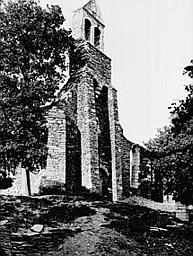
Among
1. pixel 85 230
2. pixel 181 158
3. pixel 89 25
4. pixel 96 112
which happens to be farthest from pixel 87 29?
pixel 85 230

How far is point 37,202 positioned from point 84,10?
15.1m

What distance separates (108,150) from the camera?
77.4 ft

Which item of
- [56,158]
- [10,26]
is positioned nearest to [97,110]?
[56,158]

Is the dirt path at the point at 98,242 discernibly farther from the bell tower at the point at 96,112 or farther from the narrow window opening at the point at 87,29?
the narrow window opening at the point at 87,29

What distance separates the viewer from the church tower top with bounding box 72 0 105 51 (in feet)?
79.7

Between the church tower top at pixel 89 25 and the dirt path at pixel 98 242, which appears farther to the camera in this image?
the church tower top at pixel 89 25

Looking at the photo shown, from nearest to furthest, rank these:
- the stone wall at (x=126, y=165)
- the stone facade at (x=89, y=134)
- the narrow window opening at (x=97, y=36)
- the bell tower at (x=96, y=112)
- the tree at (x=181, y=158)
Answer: the tree at (x=181, y=158)
the stone facade at (x=89, y=134)
the bell tower at (x=96, y=112)
the stone wall at (x=126, y=165)
the narrow window opening at (x=97, y=36)

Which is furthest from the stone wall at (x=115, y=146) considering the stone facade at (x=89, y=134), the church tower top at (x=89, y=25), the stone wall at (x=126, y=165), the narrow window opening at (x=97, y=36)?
the church tower top at (x=89, y=25)

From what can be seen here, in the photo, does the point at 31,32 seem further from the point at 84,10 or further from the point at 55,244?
the point at 55,244

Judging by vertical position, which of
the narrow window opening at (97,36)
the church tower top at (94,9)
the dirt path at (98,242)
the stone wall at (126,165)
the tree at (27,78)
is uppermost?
the church tower top at (94,9)

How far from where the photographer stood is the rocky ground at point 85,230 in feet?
29.6

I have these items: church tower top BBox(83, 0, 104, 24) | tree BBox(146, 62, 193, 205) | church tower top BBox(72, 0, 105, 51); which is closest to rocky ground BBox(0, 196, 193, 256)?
tree BBox(146, 62, 193, 205)

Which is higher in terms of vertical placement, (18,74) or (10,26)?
(10,26)

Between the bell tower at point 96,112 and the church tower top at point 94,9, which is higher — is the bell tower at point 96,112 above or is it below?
below
